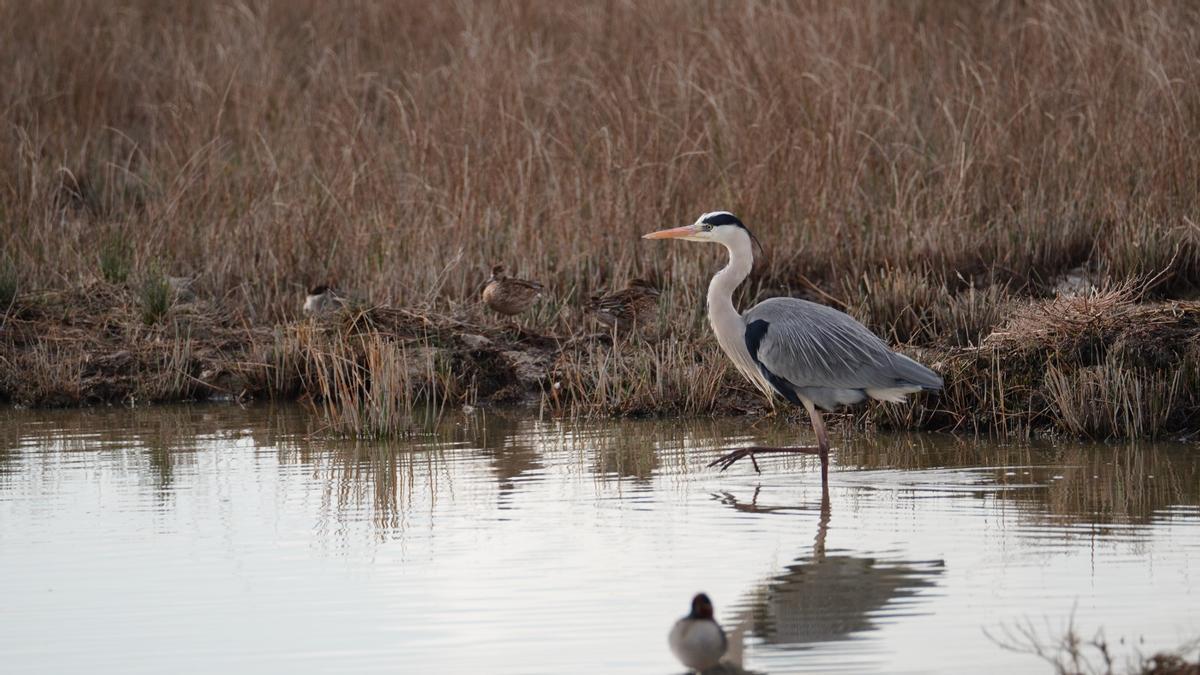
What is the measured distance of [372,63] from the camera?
1733 cm

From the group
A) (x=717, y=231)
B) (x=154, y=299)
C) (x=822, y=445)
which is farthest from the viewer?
(x=154, y=299)

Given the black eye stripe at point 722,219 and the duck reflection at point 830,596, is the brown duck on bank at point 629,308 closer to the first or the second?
the black eye stripe at point 722,219

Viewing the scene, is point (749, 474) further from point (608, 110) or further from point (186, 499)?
point (608, 110)

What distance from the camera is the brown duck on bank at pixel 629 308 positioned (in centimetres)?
1055

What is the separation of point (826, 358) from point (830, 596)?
2407 mm

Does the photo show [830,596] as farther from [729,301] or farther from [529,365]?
[529,365]

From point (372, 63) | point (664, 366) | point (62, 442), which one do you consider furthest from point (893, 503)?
point (372, 63)

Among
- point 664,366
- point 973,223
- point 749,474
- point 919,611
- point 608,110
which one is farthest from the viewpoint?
point 608,110

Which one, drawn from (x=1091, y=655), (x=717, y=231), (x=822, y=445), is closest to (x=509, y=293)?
(x=717, y=231)

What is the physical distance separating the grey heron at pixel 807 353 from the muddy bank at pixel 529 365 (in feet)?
3.10

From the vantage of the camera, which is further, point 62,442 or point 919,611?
point 62,442

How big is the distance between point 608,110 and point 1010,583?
25.5 ft

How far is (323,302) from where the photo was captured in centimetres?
1102

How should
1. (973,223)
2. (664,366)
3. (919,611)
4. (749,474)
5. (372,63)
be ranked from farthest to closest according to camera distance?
(372,63) → (973,223) → (664,366) → (749,474) → (919,611)
